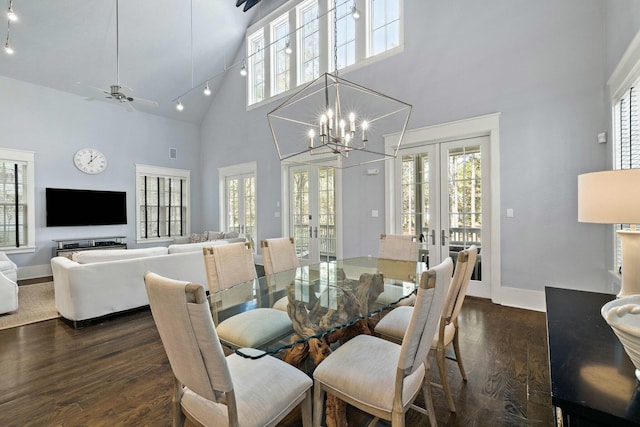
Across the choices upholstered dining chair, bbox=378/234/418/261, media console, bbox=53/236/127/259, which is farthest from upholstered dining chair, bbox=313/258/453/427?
media console, bbox=53/236/127/259

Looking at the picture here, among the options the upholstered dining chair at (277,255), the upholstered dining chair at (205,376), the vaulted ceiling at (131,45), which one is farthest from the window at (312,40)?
the upholstered dining chair at (205,376)

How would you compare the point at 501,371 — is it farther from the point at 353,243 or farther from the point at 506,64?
the point at 506,64

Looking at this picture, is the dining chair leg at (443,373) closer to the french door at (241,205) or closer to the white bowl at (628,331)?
the white bowl at (628,331)

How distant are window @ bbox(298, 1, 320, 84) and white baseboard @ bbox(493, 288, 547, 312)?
191 inches

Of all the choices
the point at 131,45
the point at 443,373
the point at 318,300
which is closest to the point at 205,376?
the point at 318,300

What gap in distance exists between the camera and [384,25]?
4777 mm

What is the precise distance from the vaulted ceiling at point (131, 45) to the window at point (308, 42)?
1.36 metres

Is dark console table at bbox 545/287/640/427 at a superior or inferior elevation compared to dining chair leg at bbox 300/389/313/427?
superior

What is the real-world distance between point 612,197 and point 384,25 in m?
4.36

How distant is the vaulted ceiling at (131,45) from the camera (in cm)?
508

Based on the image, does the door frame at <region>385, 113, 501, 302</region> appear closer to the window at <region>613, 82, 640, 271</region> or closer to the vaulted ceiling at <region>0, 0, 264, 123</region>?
the window at <region>613, 82, 640, 271</region>

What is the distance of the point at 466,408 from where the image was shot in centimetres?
180

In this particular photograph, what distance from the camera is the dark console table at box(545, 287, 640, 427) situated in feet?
2.42

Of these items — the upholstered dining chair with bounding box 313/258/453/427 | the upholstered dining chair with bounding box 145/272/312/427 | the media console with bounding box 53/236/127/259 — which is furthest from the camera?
the media console with bounding box 53/236/127/259
